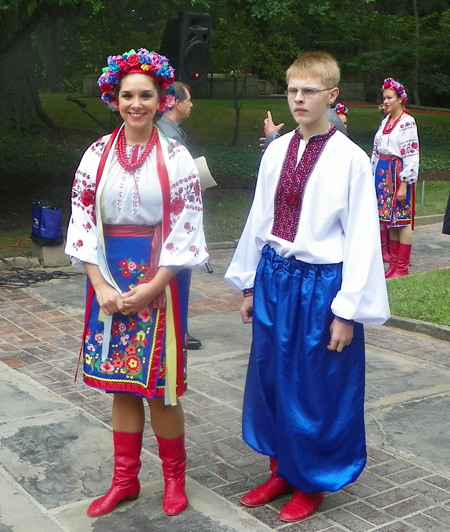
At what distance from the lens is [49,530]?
12.0ft

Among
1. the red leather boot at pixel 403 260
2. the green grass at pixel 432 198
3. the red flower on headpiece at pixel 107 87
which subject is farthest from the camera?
the green grass at pixel 432 198

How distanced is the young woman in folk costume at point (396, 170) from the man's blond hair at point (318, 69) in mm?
5561

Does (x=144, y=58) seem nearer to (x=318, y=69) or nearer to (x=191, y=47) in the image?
(x=318, y=69)

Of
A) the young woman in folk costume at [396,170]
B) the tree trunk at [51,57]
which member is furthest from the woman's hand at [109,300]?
the tree trunk at [51,57]

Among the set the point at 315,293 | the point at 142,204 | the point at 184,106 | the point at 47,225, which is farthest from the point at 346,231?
the point at 47,225

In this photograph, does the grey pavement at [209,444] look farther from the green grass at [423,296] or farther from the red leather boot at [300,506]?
the green grass at [423,296]

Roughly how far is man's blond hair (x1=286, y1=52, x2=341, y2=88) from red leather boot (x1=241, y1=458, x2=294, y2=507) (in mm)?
1758

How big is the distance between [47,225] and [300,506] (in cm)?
662

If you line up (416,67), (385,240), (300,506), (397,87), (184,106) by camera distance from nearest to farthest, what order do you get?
(300,506) → (184,106) → (397,87) → (385,240) → (416,67)

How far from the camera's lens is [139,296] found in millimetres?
3529

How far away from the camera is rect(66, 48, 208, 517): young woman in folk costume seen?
355 cm

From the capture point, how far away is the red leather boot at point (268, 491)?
3877 millimetres

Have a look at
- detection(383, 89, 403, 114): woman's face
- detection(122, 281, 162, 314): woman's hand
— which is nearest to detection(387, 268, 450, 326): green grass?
detection(383, 89, 403, 114): woman's face

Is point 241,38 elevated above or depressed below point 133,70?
above
